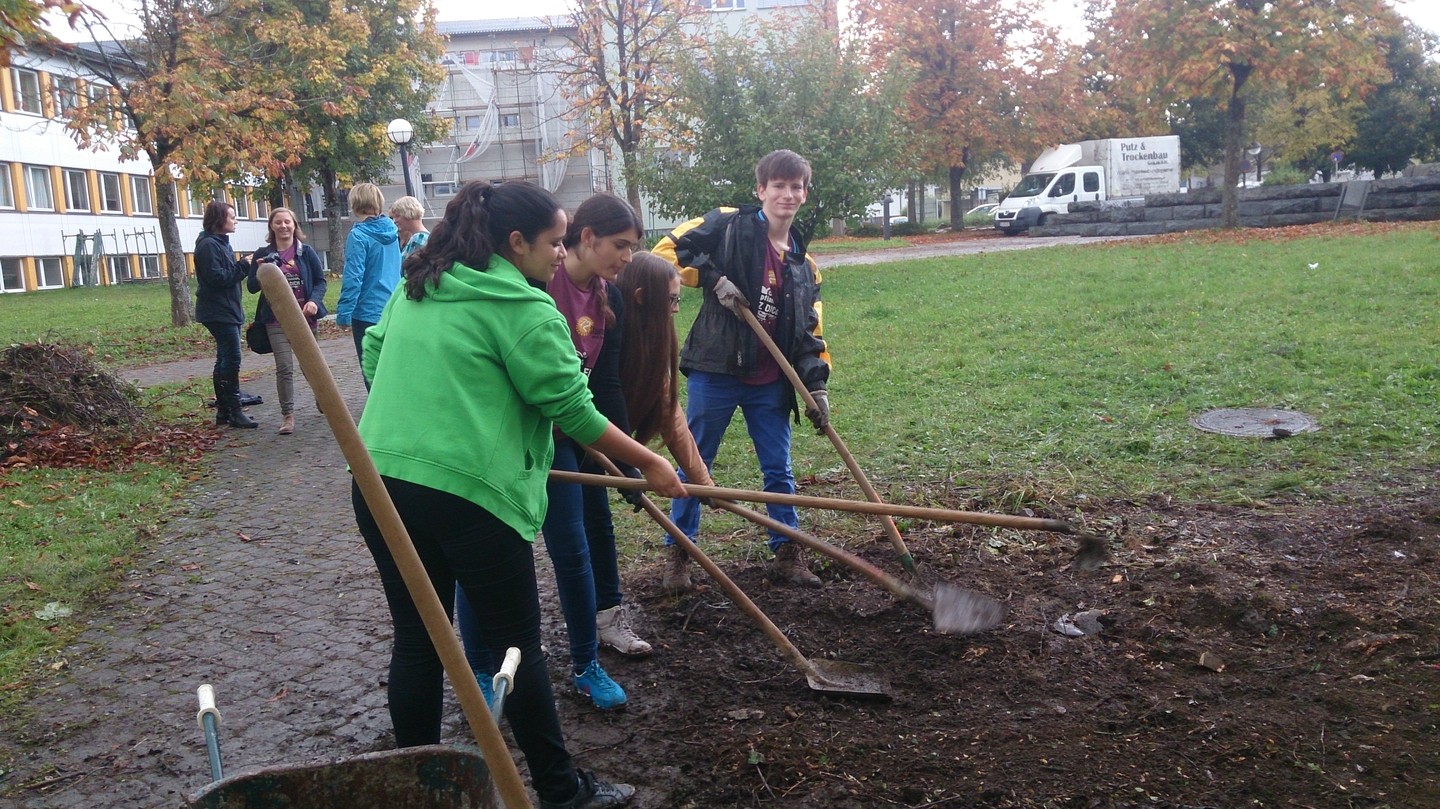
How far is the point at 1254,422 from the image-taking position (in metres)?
7.28

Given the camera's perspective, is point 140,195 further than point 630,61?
Yes

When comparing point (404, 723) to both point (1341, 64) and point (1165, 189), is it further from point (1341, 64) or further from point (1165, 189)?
point (1165, 189)

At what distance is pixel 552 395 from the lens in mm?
2701

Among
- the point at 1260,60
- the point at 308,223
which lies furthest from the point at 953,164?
the point at 308,223

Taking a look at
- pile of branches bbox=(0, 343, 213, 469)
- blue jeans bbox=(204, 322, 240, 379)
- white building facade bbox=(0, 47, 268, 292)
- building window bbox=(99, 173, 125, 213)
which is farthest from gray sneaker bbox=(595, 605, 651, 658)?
building window bbox=(99, 173, 125, 213)

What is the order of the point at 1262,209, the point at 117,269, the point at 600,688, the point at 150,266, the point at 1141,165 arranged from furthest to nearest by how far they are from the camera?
the point at 150,266, the point at 1141,165, the point at 117,269, the point at 1262,209, the point at 600,688

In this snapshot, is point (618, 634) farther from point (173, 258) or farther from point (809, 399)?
point (173, 258)

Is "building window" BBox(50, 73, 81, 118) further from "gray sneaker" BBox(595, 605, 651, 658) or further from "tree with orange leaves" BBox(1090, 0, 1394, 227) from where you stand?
"tree with orange leaves" BBox(1090, 0, 1394, 227)

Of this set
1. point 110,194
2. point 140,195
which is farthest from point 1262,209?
point 140,195

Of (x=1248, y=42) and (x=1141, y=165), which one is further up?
(x=1248, y=42)

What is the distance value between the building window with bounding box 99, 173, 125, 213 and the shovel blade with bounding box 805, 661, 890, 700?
38427mm

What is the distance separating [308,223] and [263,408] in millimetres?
41133

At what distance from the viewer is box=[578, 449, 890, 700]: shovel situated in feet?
12.6

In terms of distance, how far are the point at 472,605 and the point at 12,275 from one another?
3510cm
